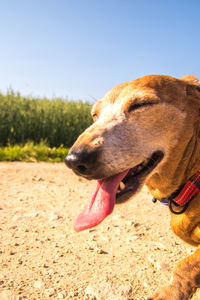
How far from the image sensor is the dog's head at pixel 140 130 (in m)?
2.25

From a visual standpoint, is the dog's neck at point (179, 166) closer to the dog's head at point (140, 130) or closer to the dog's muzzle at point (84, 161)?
the dog's head at point (140, 130)

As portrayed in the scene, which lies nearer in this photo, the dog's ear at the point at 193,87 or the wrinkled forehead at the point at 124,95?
the wrinkled forehead at the point at 124,95

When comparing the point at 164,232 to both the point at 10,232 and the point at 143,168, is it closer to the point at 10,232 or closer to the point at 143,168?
the point at 143,168

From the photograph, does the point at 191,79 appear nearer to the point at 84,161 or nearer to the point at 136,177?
the point at 136,177

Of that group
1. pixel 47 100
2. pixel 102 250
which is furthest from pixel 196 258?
pixel 47 100

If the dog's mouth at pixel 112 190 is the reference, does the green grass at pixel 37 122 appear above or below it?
below

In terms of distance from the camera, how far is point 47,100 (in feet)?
43.9

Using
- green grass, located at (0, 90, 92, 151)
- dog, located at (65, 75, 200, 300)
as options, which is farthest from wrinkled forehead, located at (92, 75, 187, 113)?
green grass, located at (0, 90, 92, 151)

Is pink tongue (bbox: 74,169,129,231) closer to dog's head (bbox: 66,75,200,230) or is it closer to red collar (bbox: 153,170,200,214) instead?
dog's head (bbox: 66,75,200,230)

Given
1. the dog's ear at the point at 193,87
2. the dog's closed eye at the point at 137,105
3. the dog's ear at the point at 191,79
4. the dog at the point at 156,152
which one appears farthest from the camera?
the dog's ear at the point at 191,79

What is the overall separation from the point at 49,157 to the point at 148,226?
15.8ft

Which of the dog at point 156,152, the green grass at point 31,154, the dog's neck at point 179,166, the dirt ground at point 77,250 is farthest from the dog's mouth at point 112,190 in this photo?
the green grass at point 31,154

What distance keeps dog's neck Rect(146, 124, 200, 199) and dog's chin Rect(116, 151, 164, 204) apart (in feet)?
0.31

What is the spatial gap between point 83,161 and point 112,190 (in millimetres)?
425
